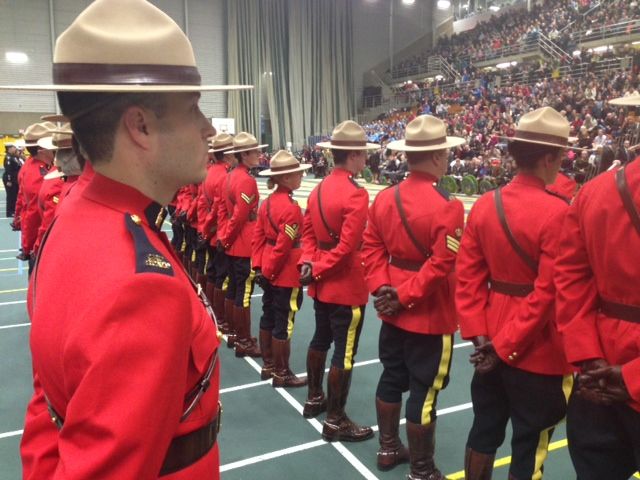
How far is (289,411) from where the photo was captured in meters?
4.09

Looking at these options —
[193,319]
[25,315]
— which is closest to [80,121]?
[193,319]

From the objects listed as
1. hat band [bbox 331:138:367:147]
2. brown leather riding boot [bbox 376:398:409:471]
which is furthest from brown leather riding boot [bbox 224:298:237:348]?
brown leather riding boot [bbox 376:398:409:471]

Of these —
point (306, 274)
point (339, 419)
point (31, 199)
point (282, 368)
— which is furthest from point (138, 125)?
point (31, 199)

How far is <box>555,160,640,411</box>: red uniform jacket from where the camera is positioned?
5.78ft

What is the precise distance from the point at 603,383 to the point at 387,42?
36800 mm

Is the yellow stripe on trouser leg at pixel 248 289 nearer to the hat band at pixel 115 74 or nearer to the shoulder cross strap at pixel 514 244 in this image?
the shoulder cross strap at pixel 514 244

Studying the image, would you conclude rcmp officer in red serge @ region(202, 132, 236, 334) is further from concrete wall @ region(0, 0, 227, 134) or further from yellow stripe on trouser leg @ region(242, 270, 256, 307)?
concrete wall @ region(0, 0, 227, 134)

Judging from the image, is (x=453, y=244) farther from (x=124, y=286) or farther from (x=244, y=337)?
(x=244, y=337)

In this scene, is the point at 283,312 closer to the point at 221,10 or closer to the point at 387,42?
the point at 221,10

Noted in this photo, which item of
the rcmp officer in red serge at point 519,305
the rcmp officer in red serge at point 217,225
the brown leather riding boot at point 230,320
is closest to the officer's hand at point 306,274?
the rcmp officer in red serge at point 519,305

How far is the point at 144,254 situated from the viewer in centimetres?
100

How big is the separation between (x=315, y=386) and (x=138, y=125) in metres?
3.24

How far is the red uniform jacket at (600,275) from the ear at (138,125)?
1453mm

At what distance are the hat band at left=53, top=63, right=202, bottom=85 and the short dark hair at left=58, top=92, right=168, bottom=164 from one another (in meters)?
0.02
